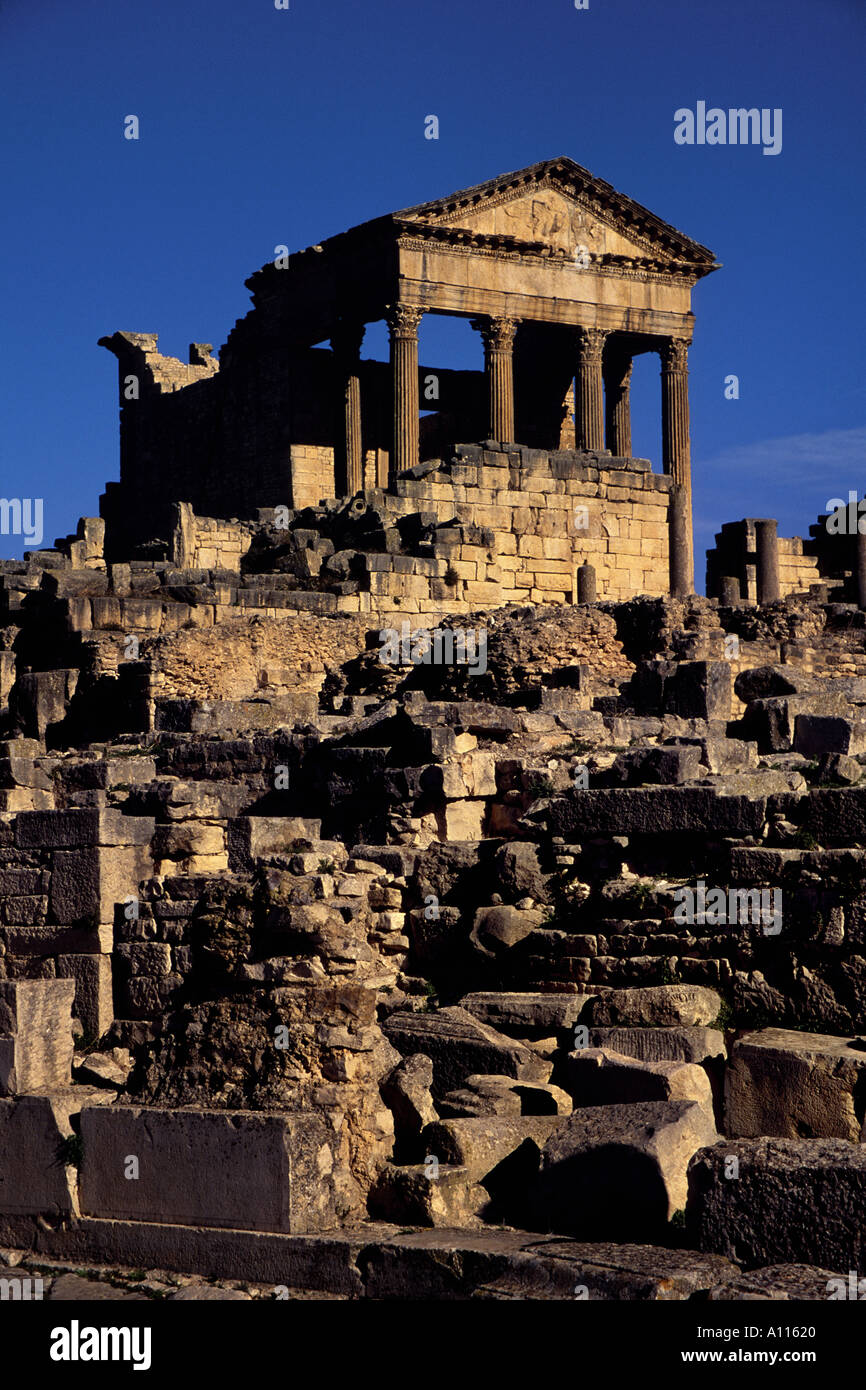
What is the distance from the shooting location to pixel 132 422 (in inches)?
1719

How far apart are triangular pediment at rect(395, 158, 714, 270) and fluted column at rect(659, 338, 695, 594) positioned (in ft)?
6.44

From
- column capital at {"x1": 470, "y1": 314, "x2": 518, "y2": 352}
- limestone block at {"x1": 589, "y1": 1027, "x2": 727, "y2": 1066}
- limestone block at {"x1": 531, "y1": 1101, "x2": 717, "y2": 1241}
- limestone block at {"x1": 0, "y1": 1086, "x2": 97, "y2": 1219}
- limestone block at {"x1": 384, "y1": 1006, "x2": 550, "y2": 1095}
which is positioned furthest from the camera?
column capital at {"x1": 470, "y1": 314, "x2": 518, "y2": 352}

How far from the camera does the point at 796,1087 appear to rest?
8.27 metres

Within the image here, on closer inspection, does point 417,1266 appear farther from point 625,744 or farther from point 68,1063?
point 625,744

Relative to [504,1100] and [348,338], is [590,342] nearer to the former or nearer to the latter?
[348,338]

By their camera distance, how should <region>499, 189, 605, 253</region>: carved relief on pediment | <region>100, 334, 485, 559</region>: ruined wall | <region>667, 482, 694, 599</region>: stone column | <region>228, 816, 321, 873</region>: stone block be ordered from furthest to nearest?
<region>100, 334, 485, 559</region>: ruined wall → <region>499, 189, 605, 253</region>: carved relief on pediment → <region>667, 482, 694, 599</region>: stone column → <region>228, 816, 321, 873</region>: stone block

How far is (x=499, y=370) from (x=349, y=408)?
321cm

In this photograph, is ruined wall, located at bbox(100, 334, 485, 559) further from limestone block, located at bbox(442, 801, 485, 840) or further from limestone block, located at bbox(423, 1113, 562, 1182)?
limestone block, located at bbox(423, 1113, 562, 1182)

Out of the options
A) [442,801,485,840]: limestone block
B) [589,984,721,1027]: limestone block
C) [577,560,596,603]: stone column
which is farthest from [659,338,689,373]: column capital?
[589,984,721,1027]: limestone block

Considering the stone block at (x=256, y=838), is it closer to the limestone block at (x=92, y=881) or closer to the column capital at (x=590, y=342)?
the limestone block at (x=92, y=881)

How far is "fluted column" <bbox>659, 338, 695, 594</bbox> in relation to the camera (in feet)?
127

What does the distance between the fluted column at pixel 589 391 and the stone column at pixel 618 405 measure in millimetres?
1019
